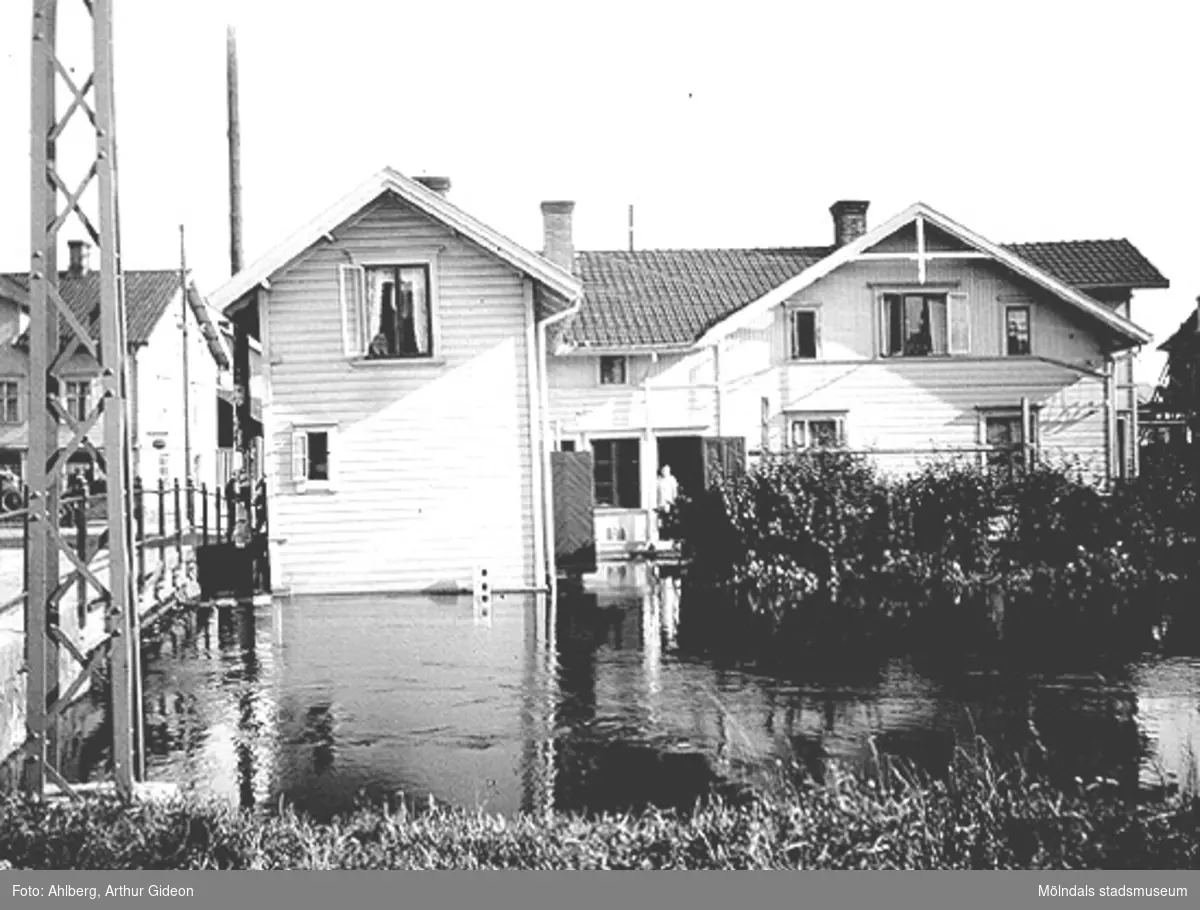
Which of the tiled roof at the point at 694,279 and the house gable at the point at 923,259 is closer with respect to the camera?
the house gable at the point at 923,259

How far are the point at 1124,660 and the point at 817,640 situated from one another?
122 inches

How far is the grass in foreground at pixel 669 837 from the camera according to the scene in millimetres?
6309

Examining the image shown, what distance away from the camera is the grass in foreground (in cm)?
631

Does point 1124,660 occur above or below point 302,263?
below

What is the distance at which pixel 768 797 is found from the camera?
7816 millimetres

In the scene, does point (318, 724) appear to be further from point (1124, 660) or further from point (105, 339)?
point (1124, 660)

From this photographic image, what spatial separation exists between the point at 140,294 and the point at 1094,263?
111 feet

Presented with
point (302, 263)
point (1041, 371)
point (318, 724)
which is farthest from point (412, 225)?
point (1041, 371)

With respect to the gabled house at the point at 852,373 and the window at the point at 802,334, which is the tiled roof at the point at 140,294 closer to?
the gabled house at the point at 852,373

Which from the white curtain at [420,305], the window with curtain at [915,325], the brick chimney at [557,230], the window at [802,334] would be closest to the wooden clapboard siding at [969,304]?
the window at [802,334]

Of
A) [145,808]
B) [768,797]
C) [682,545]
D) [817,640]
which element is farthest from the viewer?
[682,545]

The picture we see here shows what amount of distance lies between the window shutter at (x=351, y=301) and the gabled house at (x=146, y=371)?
26.2 m

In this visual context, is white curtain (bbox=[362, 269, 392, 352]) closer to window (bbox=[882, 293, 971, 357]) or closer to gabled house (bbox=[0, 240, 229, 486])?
window (bbox=[882, 293, 971, 357])
